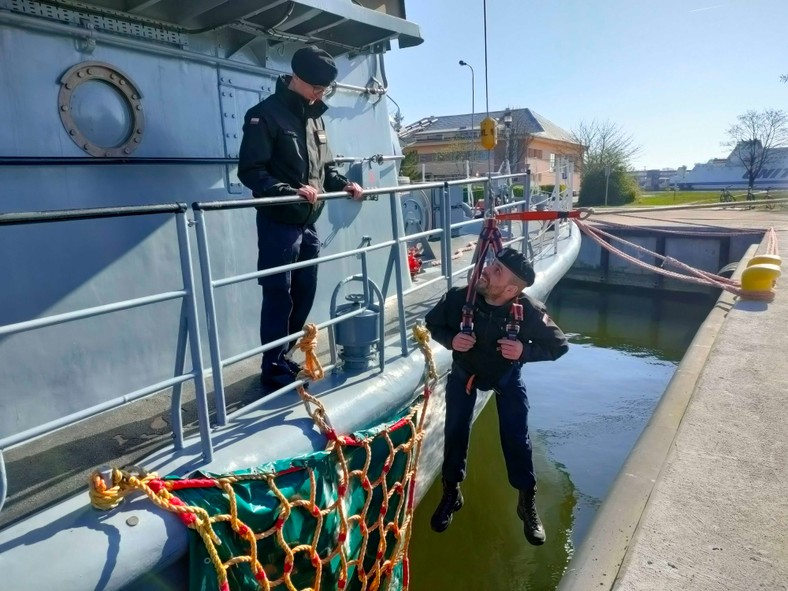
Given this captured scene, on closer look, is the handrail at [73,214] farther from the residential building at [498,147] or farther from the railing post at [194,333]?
the residential building at [498,147]

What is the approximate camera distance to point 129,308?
7.01 ft

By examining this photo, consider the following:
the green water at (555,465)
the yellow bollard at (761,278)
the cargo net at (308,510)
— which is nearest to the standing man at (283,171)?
the cargo net at (308,510)

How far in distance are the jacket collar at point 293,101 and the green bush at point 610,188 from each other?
2646 cm

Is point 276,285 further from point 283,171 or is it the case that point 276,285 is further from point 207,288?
point 207,288

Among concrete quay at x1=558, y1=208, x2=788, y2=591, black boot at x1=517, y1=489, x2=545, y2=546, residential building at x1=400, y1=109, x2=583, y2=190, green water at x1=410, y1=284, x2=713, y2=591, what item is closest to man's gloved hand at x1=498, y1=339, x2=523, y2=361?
black boot at x1=517, y1=489, x2=545, y2=546

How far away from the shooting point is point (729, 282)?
848 cm

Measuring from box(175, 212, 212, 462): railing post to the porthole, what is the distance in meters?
1.31

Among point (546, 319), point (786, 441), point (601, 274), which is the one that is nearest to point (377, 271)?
point (546, 319)

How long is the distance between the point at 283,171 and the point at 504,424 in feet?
5.56

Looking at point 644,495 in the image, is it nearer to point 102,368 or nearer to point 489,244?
point 489,244

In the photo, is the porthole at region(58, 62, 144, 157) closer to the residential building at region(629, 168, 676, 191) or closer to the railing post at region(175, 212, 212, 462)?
the railing post at region(175, 212, 212, 462)

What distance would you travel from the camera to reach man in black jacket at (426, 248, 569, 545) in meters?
2.85

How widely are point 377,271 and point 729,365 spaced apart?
10.3 feet

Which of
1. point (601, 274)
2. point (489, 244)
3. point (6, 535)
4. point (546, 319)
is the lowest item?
point (601, 274)
